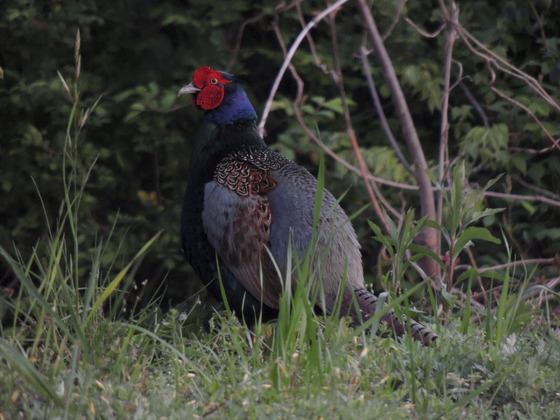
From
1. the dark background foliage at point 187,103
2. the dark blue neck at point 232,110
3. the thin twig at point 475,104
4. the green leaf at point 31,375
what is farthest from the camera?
the dark background foliage at point 187,103

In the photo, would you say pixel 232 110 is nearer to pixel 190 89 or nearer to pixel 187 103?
pixel 190 89

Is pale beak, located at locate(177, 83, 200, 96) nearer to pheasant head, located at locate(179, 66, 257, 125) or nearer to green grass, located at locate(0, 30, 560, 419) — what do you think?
pheasant head, located at locate(179, 66, 257, 125)

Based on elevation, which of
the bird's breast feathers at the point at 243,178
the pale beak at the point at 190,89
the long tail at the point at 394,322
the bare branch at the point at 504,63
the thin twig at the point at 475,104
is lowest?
the long tail at the point at 394,322

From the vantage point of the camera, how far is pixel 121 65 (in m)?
6.45

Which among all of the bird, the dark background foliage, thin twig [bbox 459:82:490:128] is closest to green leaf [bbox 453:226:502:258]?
the bird

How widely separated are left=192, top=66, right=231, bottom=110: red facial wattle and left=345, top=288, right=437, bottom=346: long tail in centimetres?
120

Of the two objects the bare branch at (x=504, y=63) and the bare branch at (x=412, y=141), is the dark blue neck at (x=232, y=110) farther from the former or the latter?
the bare branch at (x=504, y=63)

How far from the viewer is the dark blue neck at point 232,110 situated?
4.19 metres

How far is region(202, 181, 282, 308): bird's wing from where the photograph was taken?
3869 mm

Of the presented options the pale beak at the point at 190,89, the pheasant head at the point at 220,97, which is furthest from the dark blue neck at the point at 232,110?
the pale beak at the point at 190,89

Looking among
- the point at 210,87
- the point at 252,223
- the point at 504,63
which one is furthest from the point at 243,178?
the point at 504,63

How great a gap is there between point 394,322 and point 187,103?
2.80 m

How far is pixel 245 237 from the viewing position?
387 cm

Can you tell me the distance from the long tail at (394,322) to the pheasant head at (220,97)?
1101 millimetres
